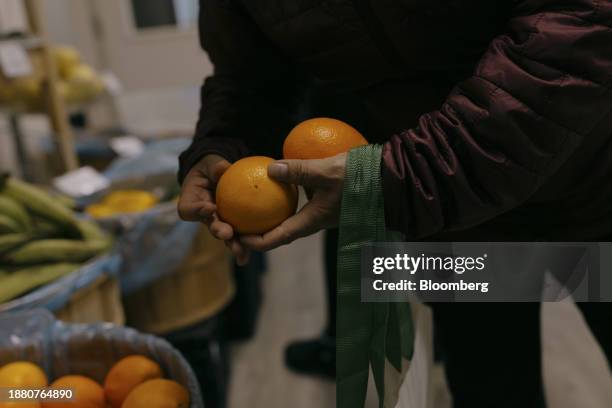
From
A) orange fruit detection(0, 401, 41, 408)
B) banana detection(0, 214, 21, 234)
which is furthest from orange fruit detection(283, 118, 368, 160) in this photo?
banana detection(0, 214, 21, 234)

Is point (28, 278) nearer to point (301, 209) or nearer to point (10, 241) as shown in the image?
point (10, 241)

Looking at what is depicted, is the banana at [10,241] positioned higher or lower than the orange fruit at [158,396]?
higher

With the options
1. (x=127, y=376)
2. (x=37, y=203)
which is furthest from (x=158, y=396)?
(x=37, y=203)

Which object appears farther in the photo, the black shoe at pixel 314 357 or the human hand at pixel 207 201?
Answer: the black shoe at pixel 314 357

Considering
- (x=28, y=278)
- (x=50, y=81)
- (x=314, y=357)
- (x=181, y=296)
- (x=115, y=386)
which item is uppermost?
(x=50, y=81)

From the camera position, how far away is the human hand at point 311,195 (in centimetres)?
54

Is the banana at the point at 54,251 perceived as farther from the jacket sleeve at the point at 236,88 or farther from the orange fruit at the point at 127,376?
the jacket sleeve at the point at 236,88

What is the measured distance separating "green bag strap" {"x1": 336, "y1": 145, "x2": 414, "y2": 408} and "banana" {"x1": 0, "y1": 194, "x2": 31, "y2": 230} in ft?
2.65

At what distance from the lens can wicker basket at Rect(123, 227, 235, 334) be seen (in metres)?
1.42

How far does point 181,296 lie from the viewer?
1.44 metres

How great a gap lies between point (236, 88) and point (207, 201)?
21 cm

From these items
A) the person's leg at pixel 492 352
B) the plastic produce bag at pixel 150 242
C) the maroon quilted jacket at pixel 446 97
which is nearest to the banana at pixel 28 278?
the plastic produce bag at pixel 150 242

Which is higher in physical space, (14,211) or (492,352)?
(14,211)

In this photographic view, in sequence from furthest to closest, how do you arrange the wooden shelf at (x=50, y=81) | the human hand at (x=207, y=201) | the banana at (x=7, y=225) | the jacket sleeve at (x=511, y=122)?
the wooden shelf at (x=50, y=81) < the banana at (x=7, y=225) < the human hand at (x=207, y=201) < the jacket sleeve at (x=511, y=122)
